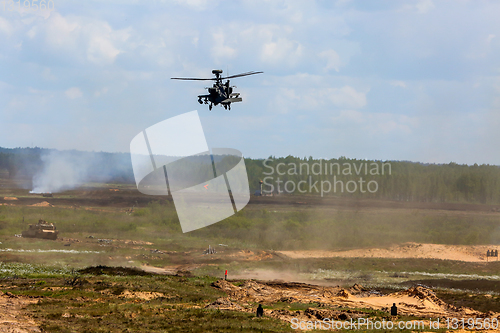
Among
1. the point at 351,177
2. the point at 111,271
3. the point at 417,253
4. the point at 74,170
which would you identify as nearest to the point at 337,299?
the point at 111,271

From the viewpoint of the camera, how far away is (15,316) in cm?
2911

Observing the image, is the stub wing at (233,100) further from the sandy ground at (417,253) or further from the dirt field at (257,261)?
the sandy ground at (417,253)

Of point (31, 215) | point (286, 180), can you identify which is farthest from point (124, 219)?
point (286, 180)

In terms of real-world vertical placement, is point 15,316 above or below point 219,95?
below

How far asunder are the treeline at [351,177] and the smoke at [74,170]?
0.39 metres

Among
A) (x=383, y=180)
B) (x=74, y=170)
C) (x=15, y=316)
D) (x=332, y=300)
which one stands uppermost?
(x=74, y=170)

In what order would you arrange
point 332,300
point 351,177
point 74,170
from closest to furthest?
1. point 332,300
2. point 351,177
3. point 74,170

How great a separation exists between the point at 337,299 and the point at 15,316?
24.9 m

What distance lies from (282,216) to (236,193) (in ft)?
125

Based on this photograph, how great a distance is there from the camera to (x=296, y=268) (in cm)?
6128

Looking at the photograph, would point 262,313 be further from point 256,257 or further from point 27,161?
point 27,161

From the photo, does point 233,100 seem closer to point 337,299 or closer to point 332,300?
point 332,300

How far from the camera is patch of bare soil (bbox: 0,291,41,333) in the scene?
83.3ft

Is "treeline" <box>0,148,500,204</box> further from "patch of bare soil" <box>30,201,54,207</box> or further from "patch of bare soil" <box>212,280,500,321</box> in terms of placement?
"patch of bare soil" <box>212,280,500,321</box>
